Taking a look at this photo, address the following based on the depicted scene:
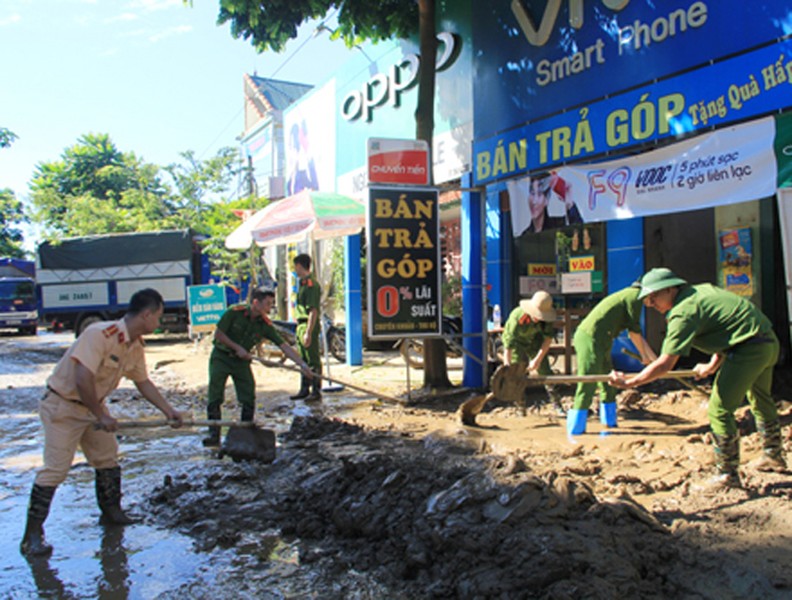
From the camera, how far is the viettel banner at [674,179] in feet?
19.8

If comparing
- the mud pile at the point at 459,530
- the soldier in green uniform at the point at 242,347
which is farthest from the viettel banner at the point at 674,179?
the soldier in green uniform at the point at 242,347

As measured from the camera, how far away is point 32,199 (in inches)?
1286

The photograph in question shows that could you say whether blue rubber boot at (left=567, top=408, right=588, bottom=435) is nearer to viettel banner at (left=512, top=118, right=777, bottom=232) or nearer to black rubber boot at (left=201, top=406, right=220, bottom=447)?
viettel banner at (left=512, top=118, right=777, bottom=232)

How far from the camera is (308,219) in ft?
29.5

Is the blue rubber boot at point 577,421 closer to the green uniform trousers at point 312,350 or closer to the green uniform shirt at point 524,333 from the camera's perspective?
the green uniform shirt at point 524,333

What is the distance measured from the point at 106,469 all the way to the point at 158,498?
0.59 metres

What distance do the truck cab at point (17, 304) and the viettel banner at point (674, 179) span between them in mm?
23450

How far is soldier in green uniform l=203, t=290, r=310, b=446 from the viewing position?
6.54m

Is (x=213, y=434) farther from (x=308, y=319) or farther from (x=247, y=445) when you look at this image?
(x=308, y=319)

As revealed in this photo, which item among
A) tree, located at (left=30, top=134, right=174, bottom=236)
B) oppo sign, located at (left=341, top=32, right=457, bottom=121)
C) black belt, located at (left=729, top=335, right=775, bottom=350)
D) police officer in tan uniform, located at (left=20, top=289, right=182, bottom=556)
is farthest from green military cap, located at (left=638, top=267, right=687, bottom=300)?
tree, located at (left=30, top=134, right=174, bottom=236)

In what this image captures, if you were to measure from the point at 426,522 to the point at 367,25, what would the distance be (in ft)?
27.6

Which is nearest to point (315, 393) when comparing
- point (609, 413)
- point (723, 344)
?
Answer: point (609, 413)

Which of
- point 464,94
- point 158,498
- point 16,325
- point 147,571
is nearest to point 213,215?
point 464,94

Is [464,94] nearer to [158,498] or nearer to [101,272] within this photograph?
[158,498]
